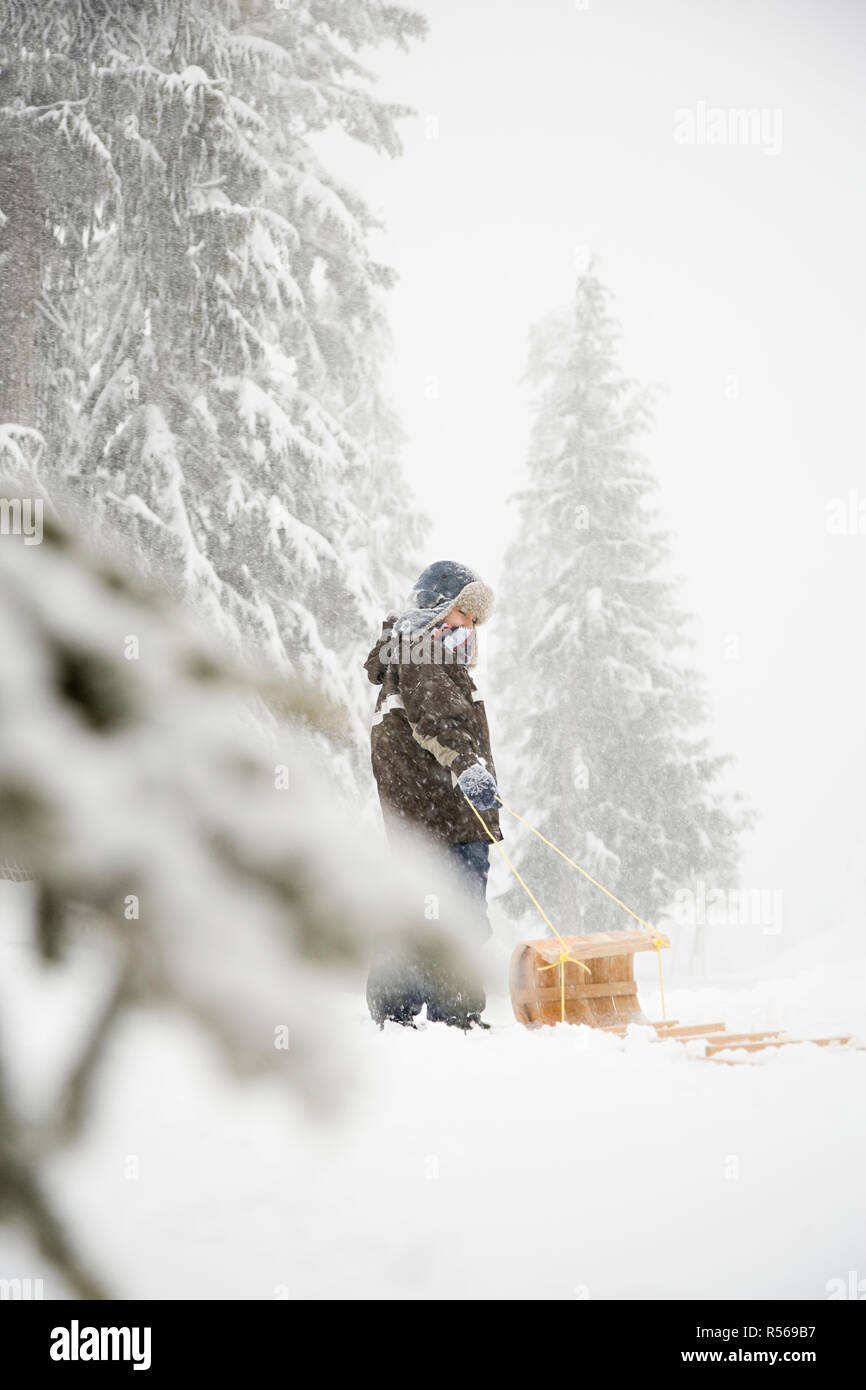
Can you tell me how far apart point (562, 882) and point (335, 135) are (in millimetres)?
10191

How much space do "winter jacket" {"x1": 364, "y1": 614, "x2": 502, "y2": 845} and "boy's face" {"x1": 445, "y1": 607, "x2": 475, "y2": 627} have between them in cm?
19

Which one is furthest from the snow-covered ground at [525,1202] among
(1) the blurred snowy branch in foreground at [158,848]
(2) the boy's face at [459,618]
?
(2) the boy's face at [459,618]

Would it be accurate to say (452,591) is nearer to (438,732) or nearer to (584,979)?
(438,732)

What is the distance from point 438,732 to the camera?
11.7 ft

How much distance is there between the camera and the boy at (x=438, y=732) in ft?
11.7

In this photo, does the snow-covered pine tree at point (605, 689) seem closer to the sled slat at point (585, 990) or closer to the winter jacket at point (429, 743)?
the sled slat at point (585, 990)

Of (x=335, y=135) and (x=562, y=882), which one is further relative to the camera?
(x=562, y=882)

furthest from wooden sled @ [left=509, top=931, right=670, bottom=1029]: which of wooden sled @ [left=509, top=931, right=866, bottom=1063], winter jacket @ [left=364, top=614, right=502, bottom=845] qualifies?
winter jacket @ [left=364, top=614, right=502, bottom=845]

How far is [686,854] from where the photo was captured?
13781 mm

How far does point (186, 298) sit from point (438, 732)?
15.0 feet

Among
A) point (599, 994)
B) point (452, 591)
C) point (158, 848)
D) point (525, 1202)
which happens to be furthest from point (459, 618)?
point (158, 848)

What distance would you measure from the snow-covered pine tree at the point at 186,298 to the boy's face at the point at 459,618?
2087 mm
